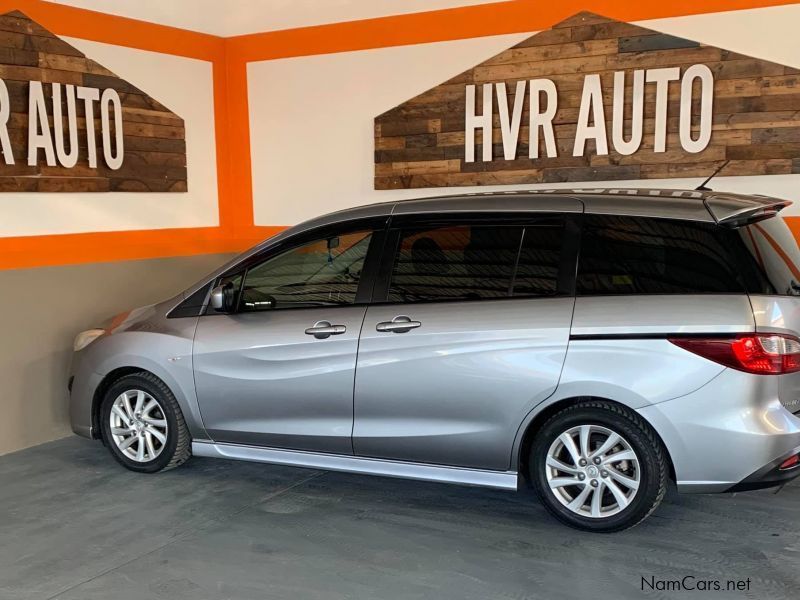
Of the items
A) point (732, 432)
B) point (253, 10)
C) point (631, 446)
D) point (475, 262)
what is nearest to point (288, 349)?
point (475, 262)

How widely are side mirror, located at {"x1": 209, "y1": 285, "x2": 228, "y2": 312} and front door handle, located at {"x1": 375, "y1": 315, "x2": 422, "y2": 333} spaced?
0.90 m

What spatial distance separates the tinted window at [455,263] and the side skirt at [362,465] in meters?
0.84

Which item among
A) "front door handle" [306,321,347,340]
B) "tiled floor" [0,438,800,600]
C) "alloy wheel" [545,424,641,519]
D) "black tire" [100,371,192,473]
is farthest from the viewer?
"black tire" [100,371,192,473]

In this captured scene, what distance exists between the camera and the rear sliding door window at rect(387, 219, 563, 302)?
12.9ft

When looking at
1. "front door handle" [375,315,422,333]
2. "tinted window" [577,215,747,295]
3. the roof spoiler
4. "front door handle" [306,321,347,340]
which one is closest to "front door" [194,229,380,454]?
"front door handle" [306,321,347,340]

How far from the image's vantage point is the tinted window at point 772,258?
358 centimetres

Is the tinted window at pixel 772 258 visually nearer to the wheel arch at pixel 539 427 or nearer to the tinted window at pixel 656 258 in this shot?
the tinted window at pixel 656 258

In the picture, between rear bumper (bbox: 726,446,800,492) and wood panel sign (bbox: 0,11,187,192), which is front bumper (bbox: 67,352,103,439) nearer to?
wood panel sign (bbox: 0,11,187,192)

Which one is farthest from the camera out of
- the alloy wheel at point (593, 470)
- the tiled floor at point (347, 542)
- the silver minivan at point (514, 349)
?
the alloy wheel at point (593, 470)

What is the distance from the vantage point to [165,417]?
15.6 feet

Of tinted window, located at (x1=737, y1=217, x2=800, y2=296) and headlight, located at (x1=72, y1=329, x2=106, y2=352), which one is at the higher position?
tinted window, located at (x1=737, y1=217, x2=800, y2=296)

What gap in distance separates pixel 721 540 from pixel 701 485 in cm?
37

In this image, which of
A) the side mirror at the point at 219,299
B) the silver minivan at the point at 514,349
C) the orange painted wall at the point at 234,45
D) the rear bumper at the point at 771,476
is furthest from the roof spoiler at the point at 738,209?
the side mirror at the point at 219,299

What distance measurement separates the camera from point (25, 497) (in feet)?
15.2
